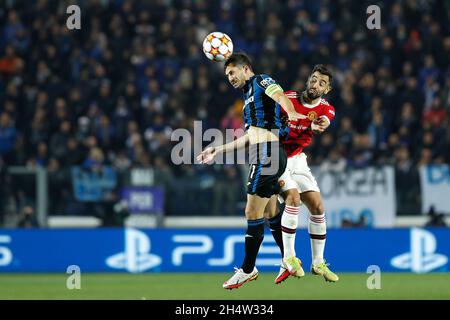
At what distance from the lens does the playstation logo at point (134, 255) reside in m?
15.6

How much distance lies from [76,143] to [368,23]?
6.02 meters

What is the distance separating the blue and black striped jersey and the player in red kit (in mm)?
327

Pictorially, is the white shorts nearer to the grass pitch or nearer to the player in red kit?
the player in red kit

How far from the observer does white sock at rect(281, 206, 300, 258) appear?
10367 millimetres

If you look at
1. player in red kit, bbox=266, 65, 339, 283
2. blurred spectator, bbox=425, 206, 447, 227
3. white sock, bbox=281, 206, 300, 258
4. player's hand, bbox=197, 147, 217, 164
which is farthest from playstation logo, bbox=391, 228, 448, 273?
player's hand, bbox=197, 147, 217, 164

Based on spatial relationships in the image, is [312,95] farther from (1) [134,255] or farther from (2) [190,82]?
(2) [190,82]

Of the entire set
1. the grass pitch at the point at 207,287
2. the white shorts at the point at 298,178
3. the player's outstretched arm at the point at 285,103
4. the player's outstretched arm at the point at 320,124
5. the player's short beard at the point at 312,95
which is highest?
the player's short beard at the point at 312,95

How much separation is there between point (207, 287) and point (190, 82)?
718 cm

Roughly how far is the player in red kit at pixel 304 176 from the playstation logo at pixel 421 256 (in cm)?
518

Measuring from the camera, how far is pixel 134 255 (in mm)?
15664

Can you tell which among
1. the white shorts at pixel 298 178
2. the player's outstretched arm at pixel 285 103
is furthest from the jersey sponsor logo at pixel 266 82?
the white shorts at pixel 298 178

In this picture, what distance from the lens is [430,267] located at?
608 inches

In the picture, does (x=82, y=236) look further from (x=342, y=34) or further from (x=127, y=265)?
(x=342, y=34)

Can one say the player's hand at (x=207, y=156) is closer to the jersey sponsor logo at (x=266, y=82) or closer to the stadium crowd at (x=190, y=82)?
the jersey sponsor logo at (x=266, y=82)
